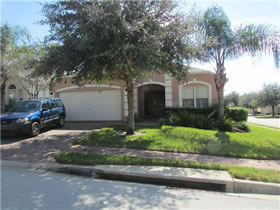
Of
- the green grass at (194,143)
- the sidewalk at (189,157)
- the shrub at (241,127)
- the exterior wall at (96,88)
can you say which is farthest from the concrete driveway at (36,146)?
the shrub at (241,127)

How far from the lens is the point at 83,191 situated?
12.8ft

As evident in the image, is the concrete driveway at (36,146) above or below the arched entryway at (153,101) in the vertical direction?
below

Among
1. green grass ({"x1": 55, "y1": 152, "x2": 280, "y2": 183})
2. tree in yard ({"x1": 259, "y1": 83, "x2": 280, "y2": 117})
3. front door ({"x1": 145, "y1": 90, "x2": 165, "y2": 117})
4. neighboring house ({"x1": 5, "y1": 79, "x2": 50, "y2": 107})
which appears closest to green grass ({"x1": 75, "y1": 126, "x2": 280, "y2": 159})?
green grass ({"x1": 55, "y1": 152, "x2": 280, "y2": 183})

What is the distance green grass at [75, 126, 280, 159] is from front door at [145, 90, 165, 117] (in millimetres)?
7395

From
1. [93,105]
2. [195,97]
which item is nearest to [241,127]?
[195,97]

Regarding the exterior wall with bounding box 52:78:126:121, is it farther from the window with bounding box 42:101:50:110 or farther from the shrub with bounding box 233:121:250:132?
the shrub with bounding box 233:121:250:132

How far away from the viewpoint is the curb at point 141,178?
396cm

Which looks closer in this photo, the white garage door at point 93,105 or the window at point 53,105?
the window at point 53,105

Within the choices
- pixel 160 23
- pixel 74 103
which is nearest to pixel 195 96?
pixel 160 23

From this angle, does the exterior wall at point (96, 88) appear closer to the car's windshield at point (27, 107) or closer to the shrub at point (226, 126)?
the car's windshield at point (27, 107)

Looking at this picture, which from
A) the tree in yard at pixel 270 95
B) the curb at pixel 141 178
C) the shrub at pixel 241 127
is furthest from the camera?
the tree in yard at pixel 270 95

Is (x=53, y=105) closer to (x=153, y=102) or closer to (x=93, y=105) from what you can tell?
(x=93, y=105)

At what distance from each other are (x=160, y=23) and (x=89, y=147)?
5881 mm

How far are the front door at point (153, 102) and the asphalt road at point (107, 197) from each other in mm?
12184
